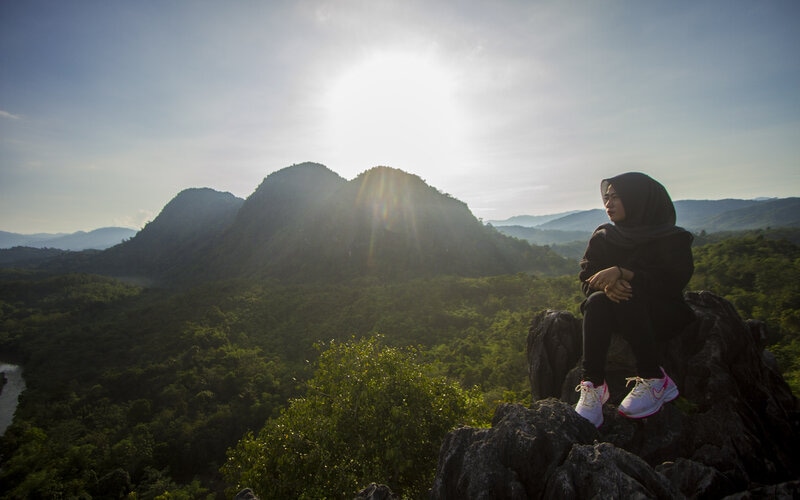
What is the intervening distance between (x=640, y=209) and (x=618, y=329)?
7.17ft

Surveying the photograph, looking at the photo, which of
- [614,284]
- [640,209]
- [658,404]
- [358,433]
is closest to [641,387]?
[658,404]

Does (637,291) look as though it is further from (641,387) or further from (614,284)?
(641,387)

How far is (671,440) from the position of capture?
5.71 m

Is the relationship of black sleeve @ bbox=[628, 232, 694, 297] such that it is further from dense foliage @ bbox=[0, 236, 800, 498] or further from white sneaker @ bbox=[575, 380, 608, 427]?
dense foliage @ bbox=[0, 236, 800, 498]

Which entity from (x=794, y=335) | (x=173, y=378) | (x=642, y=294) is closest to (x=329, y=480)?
(x=642, y=294)

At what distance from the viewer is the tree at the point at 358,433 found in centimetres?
948

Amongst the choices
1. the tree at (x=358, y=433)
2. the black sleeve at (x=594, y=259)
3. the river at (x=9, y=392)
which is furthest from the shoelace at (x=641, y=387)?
the river at (x=9, y=392)

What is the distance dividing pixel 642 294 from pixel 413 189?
4245 inches

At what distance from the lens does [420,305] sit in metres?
56.6

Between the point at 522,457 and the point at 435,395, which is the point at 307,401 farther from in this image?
the point at 522,457

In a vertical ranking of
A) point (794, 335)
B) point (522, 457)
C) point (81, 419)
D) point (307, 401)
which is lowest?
point (81, 419)

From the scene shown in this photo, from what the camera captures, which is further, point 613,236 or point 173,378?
point 173,378

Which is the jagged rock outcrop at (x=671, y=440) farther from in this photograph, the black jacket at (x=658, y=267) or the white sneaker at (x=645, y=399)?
the black jacket at (x=658, y=267)

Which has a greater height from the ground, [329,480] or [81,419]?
[329,480]
